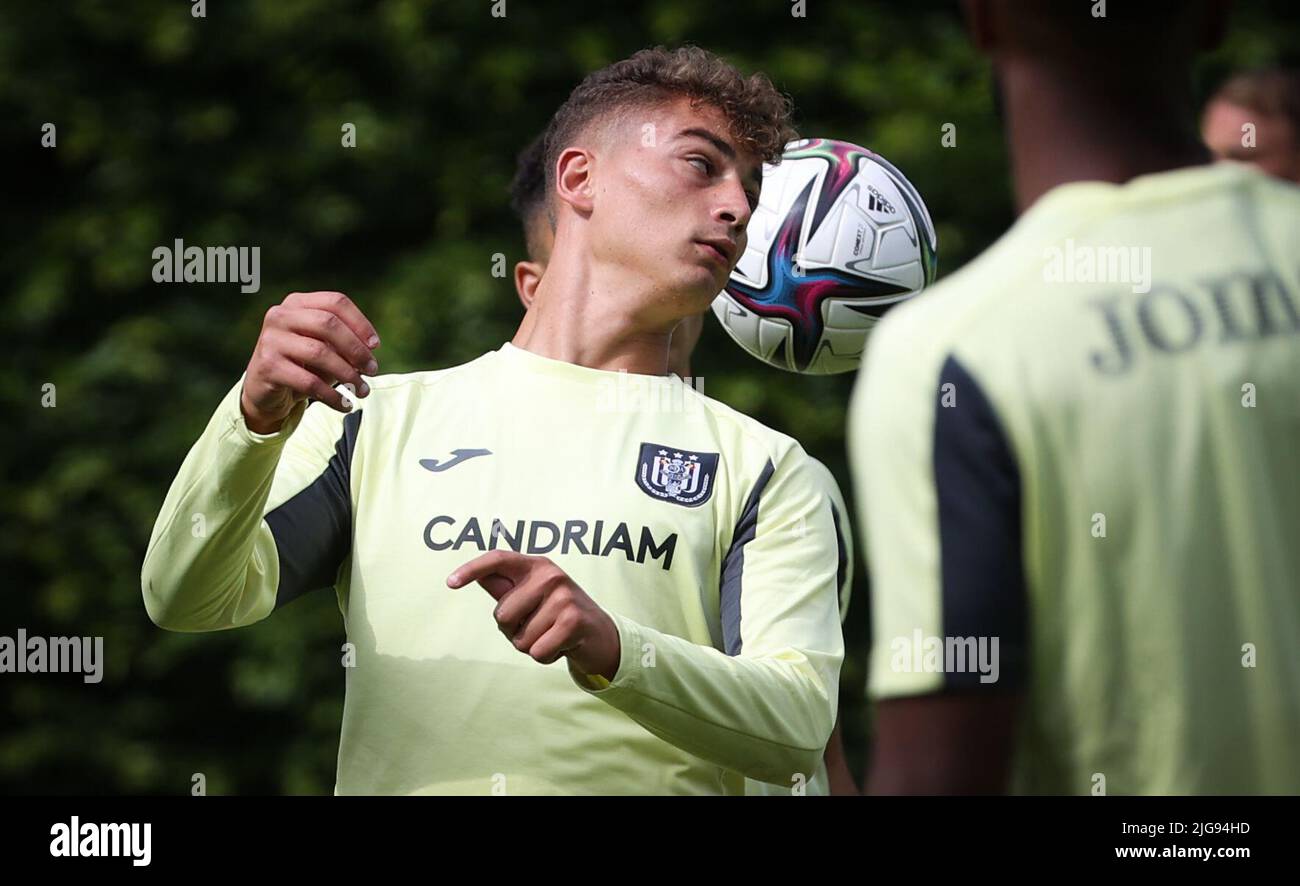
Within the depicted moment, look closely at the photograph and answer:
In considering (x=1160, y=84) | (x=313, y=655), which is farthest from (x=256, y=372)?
(x=313, y=655)

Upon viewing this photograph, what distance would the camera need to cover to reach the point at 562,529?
297 centimetres

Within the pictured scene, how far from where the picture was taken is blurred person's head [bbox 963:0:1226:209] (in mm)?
1774

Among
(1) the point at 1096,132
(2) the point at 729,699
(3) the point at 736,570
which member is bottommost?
(2) the point at 729,699

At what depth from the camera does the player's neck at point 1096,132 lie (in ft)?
5.84

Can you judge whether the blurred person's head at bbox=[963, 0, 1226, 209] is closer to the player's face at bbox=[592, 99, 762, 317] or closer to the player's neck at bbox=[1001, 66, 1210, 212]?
the player's neck at bbox=[1001, 66, 1210, 212]

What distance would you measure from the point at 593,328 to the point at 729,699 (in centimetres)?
86

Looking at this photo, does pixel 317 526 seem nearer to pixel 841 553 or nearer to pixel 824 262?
pixel 841 553

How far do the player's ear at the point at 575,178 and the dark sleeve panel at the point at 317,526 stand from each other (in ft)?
2.19

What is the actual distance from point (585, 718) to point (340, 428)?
0.66 meters

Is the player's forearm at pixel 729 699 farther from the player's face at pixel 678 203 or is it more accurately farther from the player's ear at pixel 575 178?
the player's ear at pixel 575 178

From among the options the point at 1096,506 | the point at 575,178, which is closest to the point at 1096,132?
the point at 1096,506

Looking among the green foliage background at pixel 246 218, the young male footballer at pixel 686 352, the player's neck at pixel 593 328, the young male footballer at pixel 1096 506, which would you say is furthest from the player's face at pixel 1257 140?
the green foliage background at pixel 246 218

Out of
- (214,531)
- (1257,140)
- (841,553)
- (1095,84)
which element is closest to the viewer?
(1095,84)

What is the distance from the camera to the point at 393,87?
23.3ft
